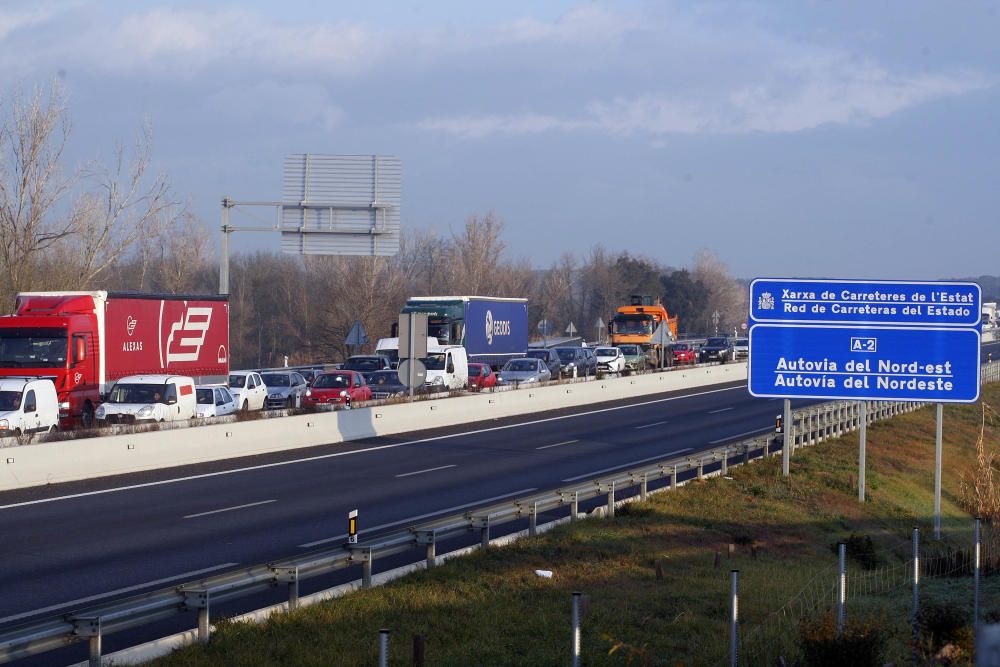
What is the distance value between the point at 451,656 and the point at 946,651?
408cm

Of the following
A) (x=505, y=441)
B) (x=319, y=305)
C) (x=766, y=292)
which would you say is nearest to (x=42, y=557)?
(x=766, y=292)

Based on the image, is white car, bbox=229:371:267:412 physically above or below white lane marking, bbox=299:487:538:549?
above

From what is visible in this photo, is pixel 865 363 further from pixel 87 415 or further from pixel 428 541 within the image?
pixel 87 415

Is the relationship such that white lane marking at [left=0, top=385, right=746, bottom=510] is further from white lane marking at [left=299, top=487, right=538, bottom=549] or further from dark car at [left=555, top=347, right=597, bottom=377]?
dark car at [left=555, top=347, right=597, bottom=377]

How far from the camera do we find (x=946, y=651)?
9.30 metres

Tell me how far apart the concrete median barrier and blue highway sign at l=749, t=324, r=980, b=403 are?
12315 mm

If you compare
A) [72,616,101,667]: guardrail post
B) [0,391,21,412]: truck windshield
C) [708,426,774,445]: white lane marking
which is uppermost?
[0,391,21,412]: truck windshield

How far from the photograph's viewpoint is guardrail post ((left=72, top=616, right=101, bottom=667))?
25.9 ft

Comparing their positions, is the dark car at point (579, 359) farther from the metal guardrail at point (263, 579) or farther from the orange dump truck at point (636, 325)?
the metal guardrail at point (263, 579)

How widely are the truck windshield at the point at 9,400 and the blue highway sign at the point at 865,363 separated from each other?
50.6 feet

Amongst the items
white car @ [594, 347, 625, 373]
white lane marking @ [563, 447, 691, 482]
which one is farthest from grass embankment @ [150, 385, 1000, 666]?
white car @ [594, 347, 625, 373]

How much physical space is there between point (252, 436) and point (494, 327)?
28.8 meters

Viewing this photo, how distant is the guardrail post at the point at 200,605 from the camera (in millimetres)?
9172

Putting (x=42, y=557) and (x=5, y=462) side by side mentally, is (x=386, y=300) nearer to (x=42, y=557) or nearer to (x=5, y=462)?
(x=5, y=462)
